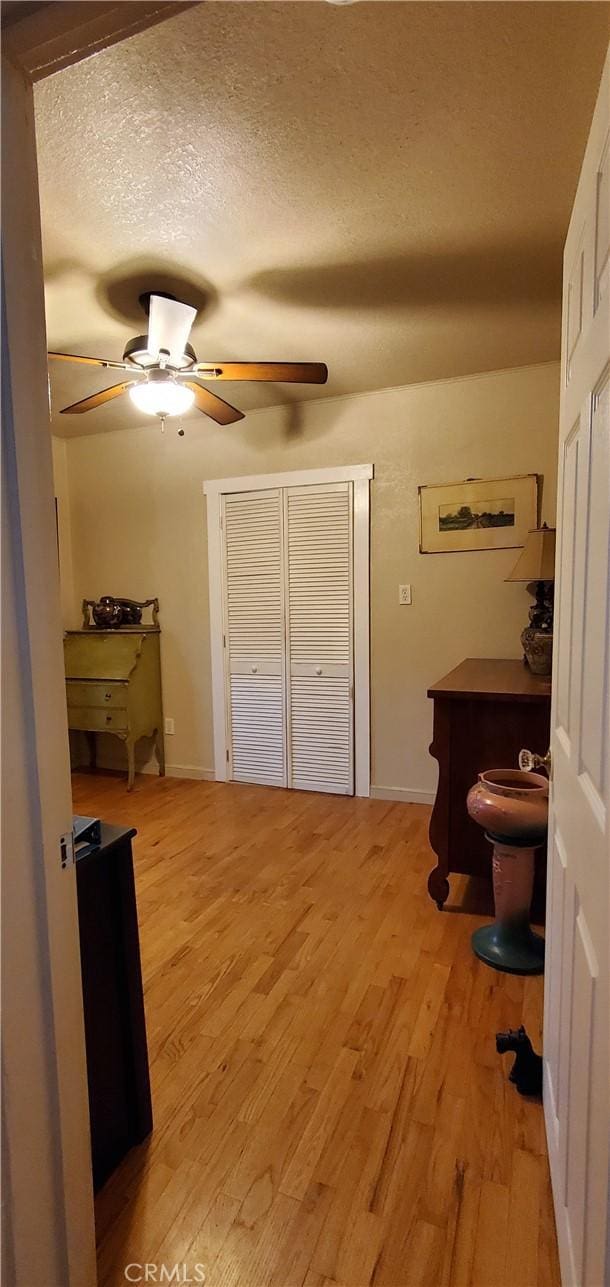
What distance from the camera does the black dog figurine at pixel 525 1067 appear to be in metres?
1.37

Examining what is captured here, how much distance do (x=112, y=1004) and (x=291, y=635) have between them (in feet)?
7.96

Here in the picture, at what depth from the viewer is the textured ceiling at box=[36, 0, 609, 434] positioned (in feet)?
3.78

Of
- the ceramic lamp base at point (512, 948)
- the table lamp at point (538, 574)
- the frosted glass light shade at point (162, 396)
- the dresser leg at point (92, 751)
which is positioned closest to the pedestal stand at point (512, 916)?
the ceramic lamp base at point (512, 948)

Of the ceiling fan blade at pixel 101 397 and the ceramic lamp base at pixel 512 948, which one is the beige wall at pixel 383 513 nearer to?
the ceiling fan blade at pixel 101 397

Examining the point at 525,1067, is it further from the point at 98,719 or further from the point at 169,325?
the point at 98,719

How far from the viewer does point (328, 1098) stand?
137cm

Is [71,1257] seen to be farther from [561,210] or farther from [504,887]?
[561,210]

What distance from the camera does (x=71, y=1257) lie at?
0.86 metres

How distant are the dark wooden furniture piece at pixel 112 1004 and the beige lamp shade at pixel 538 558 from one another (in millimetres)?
1922

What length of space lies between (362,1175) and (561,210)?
2563 mm

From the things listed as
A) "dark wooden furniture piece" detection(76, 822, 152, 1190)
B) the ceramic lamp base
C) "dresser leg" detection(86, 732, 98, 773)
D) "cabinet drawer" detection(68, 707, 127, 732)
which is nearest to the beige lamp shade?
the ceramic lamp base

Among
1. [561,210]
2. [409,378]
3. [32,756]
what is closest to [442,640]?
[409,378]

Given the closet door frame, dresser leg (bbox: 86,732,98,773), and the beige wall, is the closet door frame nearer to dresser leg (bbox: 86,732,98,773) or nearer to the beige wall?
the beige wall

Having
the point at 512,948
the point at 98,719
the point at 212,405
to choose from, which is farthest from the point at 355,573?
the point at 512,948
